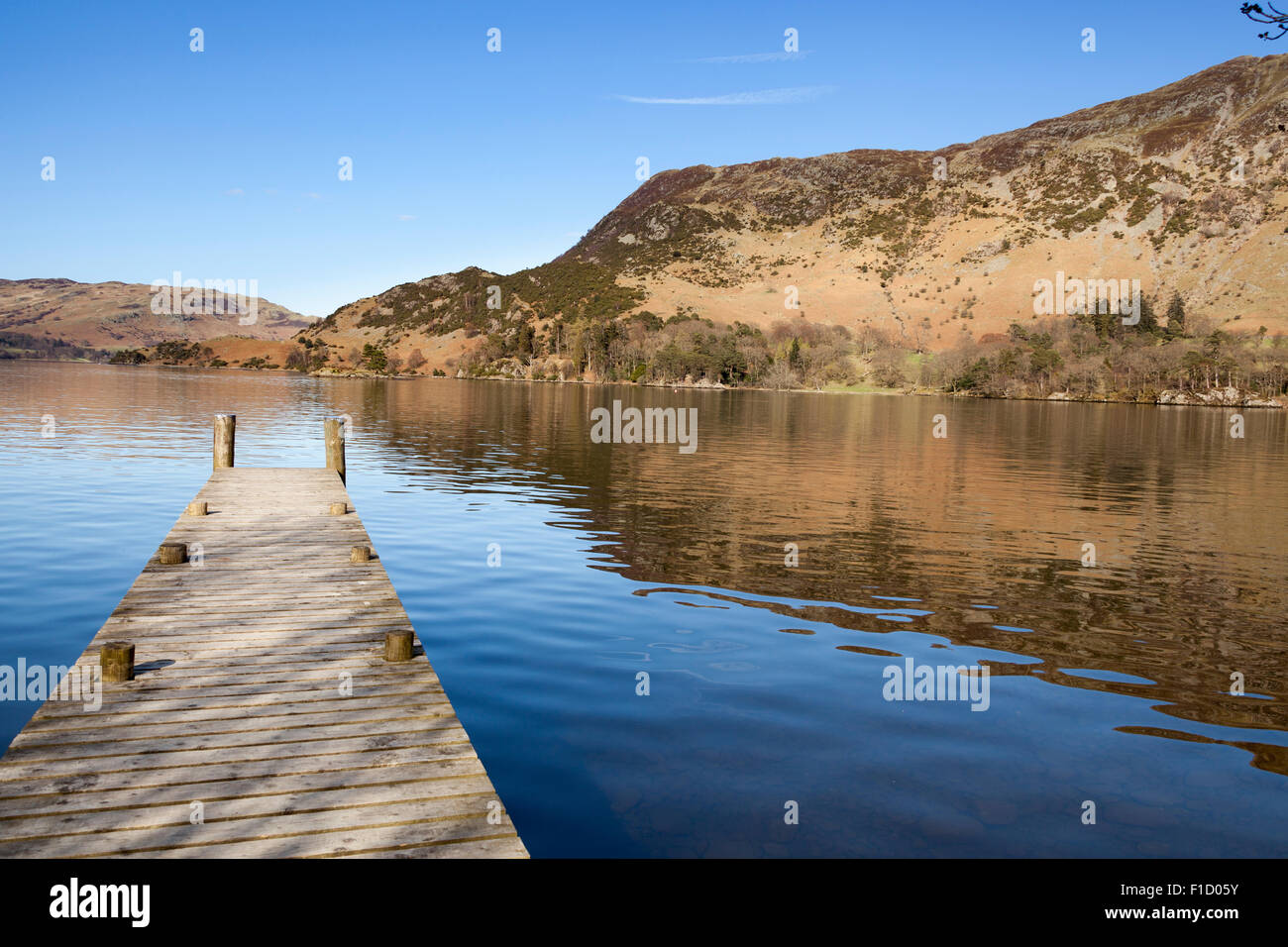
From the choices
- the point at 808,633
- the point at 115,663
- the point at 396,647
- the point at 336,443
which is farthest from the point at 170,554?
the point at 336,443

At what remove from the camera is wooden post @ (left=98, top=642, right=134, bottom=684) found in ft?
28.1

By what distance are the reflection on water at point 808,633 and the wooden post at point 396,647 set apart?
141 cm

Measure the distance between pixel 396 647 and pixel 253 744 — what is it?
7.85ft

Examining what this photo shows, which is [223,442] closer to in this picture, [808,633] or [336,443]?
[336,443]

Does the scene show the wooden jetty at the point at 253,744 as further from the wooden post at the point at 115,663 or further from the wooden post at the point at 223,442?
the wooden post at the point at 223,442

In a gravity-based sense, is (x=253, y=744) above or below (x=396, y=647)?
below

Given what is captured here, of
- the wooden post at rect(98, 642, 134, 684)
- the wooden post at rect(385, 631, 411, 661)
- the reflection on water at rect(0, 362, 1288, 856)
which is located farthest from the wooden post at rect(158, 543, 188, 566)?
the wooden post at rect(385, 631, 411, 661)

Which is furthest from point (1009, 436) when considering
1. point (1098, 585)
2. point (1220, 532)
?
point (1098, 585)

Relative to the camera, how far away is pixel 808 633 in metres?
14.6
